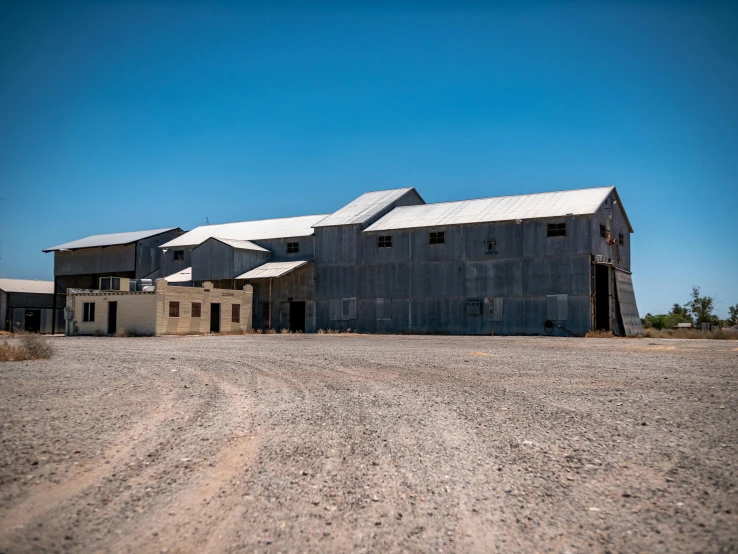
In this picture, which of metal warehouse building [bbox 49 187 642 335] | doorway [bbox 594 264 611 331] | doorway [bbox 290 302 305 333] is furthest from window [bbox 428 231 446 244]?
doorway [bbox 290 302 305 333]

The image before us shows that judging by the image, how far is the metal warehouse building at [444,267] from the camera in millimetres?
36250

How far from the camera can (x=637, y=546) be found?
14.9ft

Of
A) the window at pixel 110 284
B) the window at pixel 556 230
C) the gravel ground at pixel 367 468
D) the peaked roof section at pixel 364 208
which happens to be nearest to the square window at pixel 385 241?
the peaked roof section at pixel 364 208

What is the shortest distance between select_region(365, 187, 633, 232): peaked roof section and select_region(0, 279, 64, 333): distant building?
32.2m

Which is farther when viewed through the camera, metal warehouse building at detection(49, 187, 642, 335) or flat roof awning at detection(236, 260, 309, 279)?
flat roof awning at detection(236, 260, 309, 279)

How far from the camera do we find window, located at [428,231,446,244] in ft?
133

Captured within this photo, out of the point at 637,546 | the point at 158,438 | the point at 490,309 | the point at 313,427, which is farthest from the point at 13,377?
the point at 490,309

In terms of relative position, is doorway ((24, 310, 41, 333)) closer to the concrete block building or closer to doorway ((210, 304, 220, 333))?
the concrete block building

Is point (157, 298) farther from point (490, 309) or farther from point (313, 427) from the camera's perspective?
point (313, 427)

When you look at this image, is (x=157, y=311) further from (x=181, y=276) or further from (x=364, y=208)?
(x=364, y=208)

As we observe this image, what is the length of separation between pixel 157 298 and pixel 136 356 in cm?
1777

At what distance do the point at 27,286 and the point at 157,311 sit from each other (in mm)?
26976

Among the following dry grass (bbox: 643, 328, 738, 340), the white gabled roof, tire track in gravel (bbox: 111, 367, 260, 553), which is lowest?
tire track in gravel (bbox: 111, 367, 260, 553)

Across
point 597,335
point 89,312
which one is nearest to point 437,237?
point 597,335
